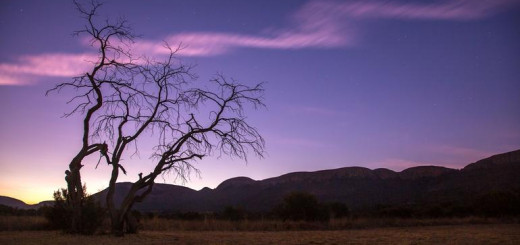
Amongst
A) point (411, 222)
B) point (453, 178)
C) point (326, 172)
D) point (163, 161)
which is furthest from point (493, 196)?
point (326, 172)

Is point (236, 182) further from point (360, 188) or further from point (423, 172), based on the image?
point (423, 172)

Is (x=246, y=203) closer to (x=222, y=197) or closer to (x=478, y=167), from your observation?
(x=222, y=197)

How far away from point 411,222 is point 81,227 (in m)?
20.7

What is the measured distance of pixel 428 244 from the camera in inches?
592

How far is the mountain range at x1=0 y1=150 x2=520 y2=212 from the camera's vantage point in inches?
2793

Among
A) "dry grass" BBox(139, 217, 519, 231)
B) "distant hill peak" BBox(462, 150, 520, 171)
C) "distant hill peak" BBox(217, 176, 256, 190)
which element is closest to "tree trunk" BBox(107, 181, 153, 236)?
"dry grass" BBox(139, 217, 519, 231)

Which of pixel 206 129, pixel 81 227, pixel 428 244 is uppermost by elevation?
pixel 206 129

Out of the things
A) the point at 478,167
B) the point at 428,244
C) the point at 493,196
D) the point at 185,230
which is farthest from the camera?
the point at 478,167

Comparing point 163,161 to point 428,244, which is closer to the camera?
point 428,244

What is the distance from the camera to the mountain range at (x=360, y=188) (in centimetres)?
7094

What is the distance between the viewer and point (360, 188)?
87.6 metres

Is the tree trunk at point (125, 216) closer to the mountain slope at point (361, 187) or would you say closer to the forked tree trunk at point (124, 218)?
the forked tree trunk at point (124, 218)

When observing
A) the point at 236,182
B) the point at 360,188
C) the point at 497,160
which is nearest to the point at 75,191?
the point at 360,188

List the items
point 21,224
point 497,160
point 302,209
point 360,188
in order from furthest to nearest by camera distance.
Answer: point 360,188 < point 497,160 < point 302,209 < point 21,224
